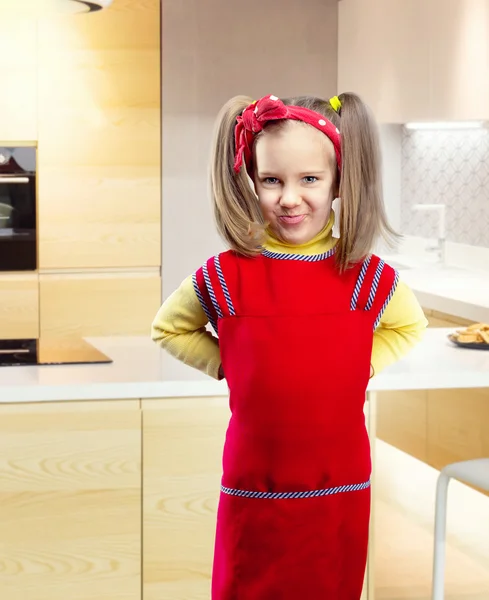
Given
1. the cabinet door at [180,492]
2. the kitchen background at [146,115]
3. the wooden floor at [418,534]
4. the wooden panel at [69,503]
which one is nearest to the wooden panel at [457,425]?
the wooden floor at [418,534]

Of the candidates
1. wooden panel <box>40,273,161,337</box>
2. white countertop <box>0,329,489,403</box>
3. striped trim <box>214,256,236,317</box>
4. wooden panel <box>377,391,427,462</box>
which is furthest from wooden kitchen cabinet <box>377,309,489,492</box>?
striped trim <box>214,256,236,317</box>

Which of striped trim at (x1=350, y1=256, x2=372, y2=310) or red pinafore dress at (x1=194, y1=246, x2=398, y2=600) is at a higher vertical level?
striped trim at (x1=350, y1=256, x2=372, y2=310)

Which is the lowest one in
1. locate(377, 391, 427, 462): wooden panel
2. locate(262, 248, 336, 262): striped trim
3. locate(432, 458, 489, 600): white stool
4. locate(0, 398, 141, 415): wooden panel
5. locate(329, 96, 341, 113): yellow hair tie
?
locate(377, 391, 427, 462): wooden panel

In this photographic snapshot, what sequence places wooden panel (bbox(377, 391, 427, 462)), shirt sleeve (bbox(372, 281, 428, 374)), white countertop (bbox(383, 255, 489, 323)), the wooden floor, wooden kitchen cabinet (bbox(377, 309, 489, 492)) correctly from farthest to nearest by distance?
wooden panel (bbox(377, 391, 427, 462)), wooden kitchen cabinet (bbox(377, 309, 489, 492)), white countertop (bbox(383, 255, 489, 323)), the wooden floor, shirt sleeve (bbox(372, 281, 428, 374))

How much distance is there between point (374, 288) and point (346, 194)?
13cm

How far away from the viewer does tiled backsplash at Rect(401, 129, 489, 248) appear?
4.30m

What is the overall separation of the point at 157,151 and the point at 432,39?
1.19 metres

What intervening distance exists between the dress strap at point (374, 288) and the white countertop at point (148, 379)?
2.58 feet

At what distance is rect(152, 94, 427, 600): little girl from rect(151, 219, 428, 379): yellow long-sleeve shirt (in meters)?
0.02

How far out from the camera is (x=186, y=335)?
55.6 inches

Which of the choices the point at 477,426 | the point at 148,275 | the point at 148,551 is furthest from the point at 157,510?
the point at 148,275

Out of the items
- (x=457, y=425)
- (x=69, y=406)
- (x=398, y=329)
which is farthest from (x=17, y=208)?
(x=398, y=329)

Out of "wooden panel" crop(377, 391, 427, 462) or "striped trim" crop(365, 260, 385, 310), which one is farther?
"wooden panel" crop(377, 391, 427, 462)

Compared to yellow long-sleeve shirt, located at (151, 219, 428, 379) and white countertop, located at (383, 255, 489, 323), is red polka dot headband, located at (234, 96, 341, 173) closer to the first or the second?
yellow long-sleeve shirt, located at (151, 219, 428, 379)
